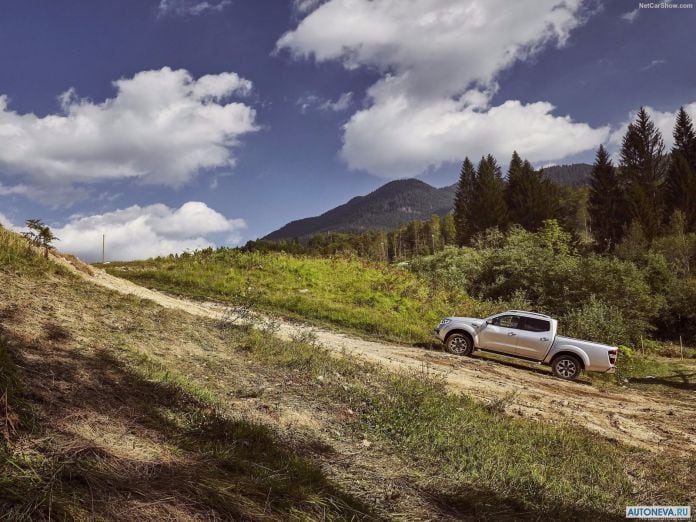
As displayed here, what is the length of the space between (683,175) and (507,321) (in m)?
63.0

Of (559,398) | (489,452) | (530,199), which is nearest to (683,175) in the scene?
(530,199)

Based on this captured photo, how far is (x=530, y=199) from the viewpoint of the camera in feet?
224

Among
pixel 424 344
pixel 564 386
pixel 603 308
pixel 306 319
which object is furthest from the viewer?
pixel 603 308

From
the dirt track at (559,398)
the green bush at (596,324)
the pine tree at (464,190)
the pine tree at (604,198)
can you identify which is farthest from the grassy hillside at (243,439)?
the pine tree at (464,190)

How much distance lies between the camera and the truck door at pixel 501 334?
1555 centimetres

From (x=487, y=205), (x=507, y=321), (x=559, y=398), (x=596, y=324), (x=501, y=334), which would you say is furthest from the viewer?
(x=487, y=205)

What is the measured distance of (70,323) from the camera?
Answer: 7.77 metres

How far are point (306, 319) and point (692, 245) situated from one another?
135 ft

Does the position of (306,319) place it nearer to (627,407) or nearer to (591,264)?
(627,407)

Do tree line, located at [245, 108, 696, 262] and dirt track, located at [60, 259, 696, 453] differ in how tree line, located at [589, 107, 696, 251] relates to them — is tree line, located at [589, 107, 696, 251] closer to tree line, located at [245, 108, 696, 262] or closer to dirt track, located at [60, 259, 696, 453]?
tree line, located at [245, 108, 696, 262]

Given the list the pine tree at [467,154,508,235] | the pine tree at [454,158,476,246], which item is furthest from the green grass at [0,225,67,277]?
the pine tree at [454,158,476,246]

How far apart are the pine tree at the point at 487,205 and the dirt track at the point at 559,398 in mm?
56164

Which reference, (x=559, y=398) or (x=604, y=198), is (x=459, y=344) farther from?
(x=604, y=198)

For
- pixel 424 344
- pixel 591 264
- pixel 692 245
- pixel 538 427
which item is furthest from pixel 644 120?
pixel 538 427
